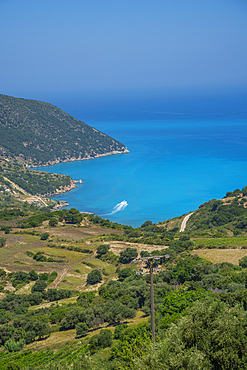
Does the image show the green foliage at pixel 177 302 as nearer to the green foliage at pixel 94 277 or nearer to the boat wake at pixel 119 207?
the green foliage at pixel 94 277

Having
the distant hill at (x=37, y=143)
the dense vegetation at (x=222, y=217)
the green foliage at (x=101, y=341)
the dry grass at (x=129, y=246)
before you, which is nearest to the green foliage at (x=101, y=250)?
the dry grass at (x=129, y=246)

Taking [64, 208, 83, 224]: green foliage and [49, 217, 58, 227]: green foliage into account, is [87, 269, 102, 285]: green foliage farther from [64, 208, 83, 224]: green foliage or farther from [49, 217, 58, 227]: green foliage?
[64, 208, 83, 224]: green foliage

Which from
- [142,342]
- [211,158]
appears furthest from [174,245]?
[211,158]

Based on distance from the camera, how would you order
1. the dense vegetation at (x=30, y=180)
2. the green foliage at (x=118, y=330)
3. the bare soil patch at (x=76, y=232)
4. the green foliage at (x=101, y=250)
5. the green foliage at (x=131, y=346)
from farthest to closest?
the dense vegetation at (x=30, y=180) → the bare soil patch at (x=76, y=232) → the green foliage at (x=101, y=250) → the green foliage at (x=118, y=330) → the green foliage at (x=131, y=346)

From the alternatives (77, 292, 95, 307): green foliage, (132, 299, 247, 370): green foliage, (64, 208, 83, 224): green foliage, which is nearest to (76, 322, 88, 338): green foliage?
(77, 292, 95, 307): green foliage

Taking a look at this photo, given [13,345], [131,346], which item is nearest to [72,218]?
[13,345]

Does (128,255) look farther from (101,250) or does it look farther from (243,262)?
(243,262)

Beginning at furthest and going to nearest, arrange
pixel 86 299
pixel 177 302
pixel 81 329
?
pixel 86 299
pixel 81 329
pixel 177 302
